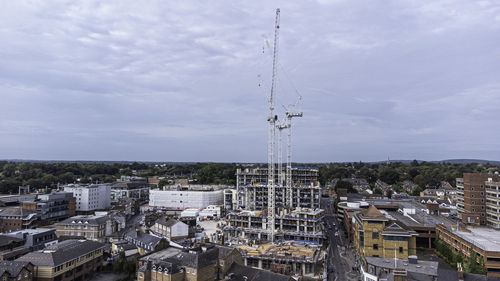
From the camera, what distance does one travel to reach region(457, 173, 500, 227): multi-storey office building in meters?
69.9

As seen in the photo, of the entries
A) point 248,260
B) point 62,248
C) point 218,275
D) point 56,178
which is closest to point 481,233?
point 248,260

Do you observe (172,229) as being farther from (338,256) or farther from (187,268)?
(338,256)

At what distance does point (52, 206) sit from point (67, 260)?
49776 millimetres

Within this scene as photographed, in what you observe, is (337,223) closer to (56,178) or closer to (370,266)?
(370,266)

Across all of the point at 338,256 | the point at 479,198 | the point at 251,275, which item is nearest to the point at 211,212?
the point at 338,256

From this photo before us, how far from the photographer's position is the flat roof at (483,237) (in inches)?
1876

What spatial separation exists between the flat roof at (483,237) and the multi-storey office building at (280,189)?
117ft

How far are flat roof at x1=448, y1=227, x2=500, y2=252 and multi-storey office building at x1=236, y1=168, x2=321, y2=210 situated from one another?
3573 cm

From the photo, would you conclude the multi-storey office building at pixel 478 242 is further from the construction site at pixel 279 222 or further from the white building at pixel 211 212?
the white building at pixel 211 212

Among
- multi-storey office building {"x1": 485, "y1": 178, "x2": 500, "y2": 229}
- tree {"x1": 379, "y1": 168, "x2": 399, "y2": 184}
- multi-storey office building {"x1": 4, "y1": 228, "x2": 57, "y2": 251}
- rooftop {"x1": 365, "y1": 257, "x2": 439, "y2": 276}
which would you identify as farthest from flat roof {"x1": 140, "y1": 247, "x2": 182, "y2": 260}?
tree {"x1": 379, "y1": 168, "x2": 399, "y2": 184}

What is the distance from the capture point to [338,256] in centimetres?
6247

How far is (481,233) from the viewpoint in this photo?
5941 cm

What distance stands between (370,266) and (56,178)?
148812 millimetres

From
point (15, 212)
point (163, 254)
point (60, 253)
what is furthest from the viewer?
point (15, 212)
